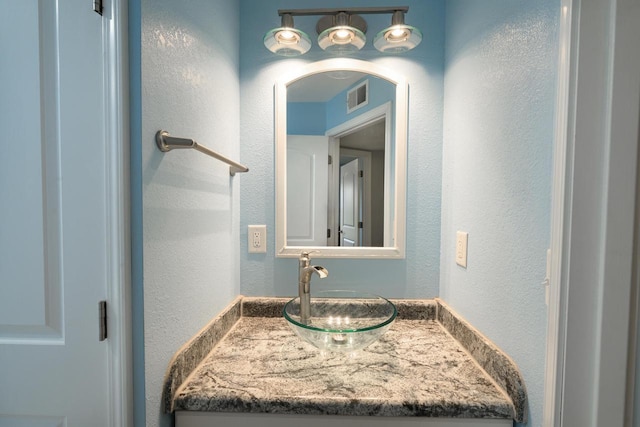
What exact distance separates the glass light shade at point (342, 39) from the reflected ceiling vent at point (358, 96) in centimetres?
14

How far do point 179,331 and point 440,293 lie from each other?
975 mm

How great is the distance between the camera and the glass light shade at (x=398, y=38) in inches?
39.3

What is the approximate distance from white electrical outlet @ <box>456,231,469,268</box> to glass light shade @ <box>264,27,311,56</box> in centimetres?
93

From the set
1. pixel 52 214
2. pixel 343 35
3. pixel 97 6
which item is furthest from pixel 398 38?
pixel 52 214

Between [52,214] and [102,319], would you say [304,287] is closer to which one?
[102,319]

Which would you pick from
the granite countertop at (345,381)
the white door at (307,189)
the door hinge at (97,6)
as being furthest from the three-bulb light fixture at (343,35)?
the granite countertop at (345,381)

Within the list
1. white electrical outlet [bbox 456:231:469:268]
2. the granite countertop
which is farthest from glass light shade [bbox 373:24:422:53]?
the granite countertop

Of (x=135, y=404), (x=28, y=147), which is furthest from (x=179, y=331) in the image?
(x=28, y=147)

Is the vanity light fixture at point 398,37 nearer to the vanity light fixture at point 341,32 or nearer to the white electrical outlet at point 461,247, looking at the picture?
the vanity light fixture at point 341,32

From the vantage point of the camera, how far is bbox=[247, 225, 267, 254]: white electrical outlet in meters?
1.15

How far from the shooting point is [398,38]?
40.4 inches

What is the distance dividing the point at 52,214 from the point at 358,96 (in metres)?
1.07

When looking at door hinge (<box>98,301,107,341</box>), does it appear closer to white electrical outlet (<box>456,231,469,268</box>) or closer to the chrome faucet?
the chrome faucet

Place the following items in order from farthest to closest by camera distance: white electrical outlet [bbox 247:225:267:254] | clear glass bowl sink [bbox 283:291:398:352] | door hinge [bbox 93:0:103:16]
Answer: white electrical outlet [bbox 247:225:267:254], clear glass bowl sink [bbox 283:291:398:352], door hinge [bbox 93:0:103:16]
